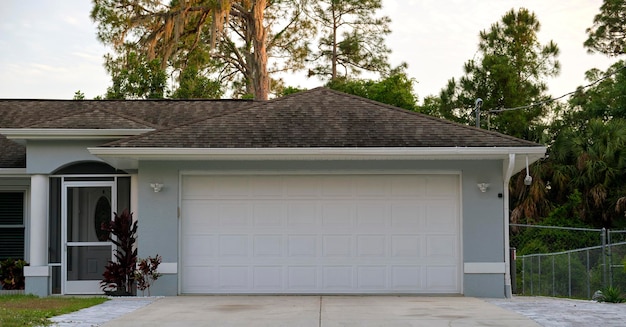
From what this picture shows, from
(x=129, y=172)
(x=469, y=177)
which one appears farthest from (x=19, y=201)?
(x=469, y=177)

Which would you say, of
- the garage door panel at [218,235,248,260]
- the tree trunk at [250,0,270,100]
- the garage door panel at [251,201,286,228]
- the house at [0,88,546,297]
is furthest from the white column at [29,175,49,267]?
the tree trunk at [250,0,270,100]

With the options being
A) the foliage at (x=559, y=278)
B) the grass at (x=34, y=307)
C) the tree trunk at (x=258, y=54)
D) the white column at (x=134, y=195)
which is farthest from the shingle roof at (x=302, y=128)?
the tree trunk at (x=258, y=54)

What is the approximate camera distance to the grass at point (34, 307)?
11.7 meters

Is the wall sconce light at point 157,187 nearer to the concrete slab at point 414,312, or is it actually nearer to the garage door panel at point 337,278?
the garage door panel at point 337,278

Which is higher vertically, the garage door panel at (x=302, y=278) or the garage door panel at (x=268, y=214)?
the garage door panel at (x=268, y=214)

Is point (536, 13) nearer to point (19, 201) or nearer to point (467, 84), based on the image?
point (467, 84)

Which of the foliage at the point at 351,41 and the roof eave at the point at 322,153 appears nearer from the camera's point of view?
the roof eave at the point at 322,153

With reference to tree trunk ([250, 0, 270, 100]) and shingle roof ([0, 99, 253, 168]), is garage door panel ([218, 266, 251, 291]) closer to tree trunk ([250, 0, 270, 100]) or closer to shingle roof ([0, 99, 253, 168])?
shingle roof ([0, 99, 253, 168])

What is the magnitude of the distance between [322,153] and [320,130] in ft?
3.13

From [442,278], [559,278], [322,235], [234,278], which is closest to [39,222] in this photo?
[234,278]

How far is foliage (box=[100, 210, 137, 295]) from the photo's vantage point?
1628cm

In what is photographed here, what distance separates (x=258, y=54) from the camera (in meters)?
37.2

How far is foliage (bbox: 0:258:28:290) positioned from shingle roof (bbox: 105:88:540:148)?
3.86 metres

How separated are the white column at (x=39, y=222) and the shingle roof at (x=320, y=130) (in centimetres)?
223
